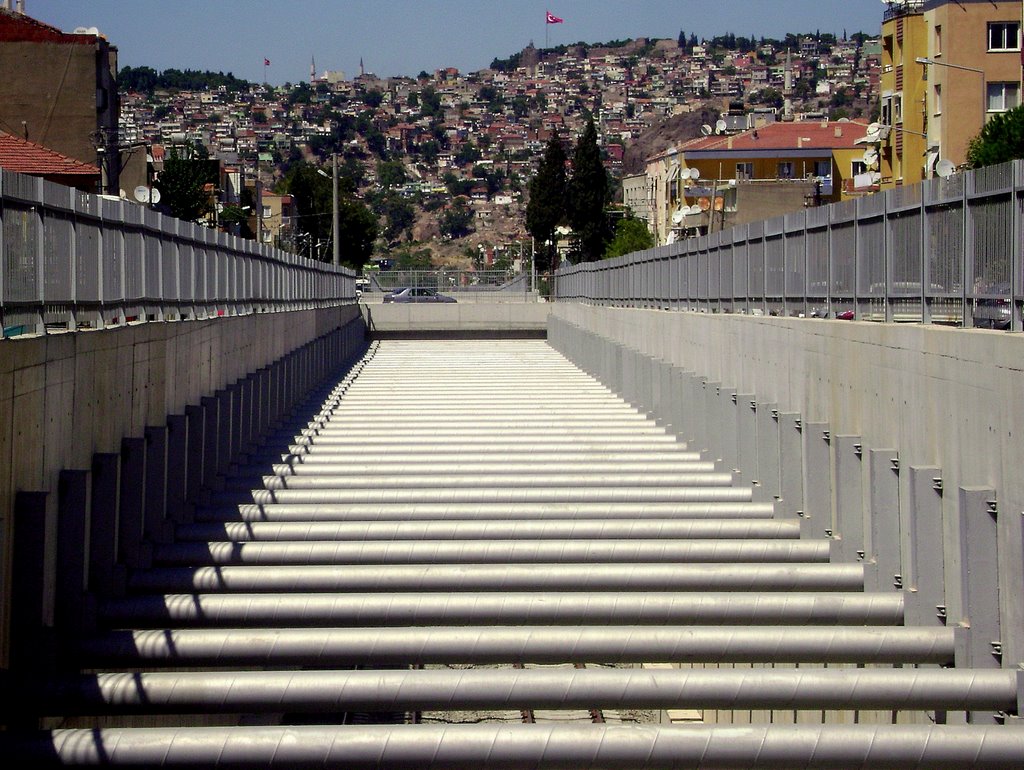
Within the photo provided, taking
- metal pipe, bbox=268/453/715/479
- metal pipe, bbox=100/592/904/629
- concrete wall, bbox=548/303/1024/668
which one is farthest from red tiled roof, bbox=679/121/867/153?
metal pipe, bbox=100/592/904/629

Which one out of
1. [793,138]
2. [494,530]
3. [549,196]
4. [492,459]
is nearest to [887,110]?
[793,138]

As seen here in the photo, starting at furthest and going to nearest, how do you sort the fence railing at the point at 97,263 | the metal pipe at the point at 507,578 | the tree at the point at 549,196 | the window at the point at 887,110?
1. the tree at the point at 549,196
2. the window at the point at 887,110
3. the metal pipe at the point at 507,578
4. the fence railing at the point at 97,263

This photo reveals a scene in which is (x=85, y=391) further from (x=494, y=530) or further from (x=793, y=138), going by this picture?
(x=793, y=138)

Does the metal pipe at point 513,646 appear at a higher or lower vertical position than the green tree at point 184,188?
lower

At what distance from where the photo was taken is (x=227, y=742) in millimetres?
7945

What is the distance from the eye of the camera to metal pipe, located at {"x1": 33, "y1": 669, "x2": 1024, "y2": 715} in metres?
8.81

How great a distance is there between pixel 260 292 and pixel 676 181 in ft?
304

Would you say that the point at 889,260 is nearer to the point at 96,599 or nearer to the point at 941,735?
the point at 941,735

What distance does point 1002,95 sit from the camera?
205ft

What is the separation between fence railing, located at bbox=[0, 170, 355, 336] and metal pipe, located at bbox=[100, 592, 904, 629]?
6.61ft

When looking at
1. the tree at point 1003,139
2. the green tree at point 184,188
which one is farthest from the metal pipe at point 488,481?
the green tree at point 184,188

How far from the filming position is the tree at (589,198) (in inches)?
4483

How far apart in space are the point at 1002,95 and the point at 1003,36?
8.13 feet

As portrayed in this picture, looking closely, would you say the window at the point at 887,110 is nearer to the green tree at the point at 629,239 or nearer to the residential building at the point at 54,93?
the residential building at the point at 54,93
